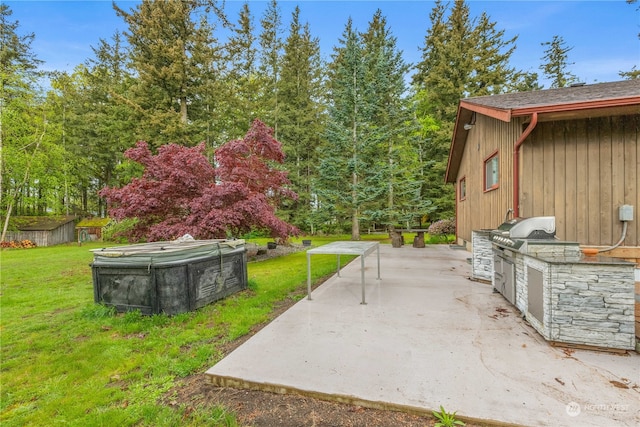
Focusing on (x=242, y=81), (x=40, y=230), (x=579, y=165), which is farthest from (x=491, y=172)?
(x=40, y=230)

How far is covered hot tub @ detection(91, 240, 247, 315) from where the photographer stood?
11.9 feet

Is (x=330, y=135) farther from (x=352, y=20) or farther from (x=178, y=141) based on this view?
(x=178, y=141)

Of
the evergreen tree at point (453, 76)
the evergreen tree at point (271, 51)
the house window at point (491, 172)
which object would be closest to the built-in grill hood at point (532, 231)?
the house window at point (491, 172)

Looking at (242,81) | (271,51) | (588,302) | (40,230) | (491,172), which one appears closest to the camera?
(588,302)

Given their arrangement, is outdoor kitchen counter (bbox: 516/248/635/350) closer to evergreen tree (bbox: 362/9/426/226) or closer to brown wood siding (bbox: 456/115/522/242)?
brown wood siding (bbox: 456/115/522/242)

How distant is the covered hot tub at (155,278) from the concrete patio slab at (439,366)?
134cm

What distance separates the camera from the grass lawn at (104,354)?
1.89 meters

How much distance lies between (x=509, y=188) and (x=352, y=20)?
43.2 feet

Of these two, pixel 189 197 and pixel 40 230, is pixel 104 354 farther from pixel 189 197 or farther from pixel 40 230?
pixel 40 230

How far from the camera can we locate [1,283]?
6.14 meters

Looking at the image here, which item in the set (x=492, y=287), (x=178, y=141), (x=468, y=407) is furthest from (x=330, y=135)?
(x=468, y=407)

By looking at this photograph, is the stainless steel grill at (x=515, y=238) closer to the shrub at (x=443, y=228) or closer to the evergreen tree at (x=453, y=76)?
the shrub at (x=443, y=228)

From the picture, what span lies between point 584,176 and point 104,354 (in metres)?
7.12

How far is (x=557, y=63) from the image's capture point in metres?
21.0
